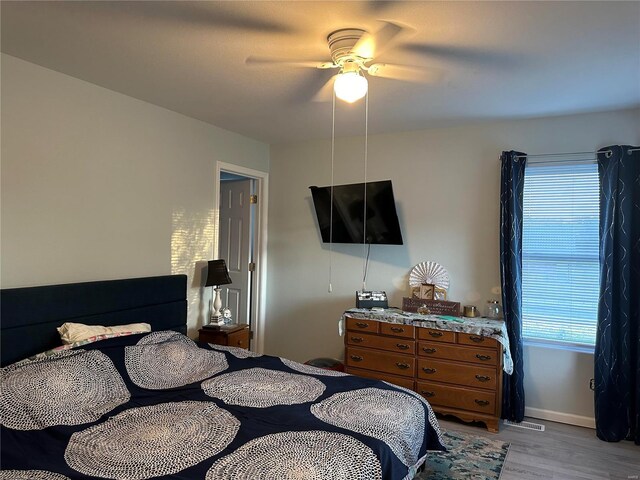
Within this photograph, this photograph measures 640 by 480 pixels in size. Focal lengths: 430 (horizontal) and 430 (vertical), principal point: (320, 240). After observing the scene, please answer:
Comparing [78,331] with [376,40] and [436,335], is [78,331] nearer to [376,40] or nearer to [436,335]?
[376,40]

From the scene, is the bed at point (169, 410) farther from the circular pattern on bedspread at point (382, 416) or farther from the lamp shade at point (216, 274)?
the lamp shade at point (216, 274)

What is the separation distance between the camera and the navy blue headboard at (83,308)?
7.81ft

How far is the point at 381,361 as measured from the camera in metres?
3.63

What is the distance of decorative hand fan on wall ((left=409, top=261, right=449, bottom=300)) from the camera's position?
3.84 metres

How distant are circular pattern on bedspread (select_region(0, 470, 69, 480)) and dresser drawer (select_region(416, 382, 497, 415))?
8.69 feet

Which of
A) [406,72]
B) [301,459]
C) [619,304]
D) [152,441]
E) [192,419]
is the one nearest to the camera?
[301,459]

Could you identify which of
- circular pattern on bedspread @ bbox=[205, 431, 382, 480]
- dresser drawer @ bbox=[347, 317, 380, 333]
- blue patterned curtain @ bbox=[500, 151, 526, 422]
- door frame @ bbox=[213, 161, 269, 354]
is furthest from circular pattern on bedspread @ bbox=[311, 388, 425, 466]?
door frame @ bbox=[213, 161, 269, 354]

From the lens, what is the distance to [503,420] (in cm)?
347

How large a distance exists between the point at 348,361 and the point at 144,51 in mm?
2808

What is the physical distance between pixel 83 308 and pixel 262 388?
4.30ft

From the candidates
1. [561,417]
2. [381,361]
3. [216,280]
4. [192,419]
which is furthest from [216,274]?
[561,417]

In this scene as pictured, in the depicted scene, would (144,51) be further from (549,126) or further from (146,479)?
(549,126)

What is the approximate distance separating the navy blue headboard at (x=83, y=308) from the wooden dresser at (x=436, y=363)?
59.6 inches

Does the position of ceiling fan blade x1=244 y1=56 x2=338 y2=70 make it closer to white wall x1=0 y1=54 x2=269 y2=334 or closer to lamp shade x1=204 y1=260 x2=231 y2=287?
white wall x1=0 y1=54 x2=269 y2=334
